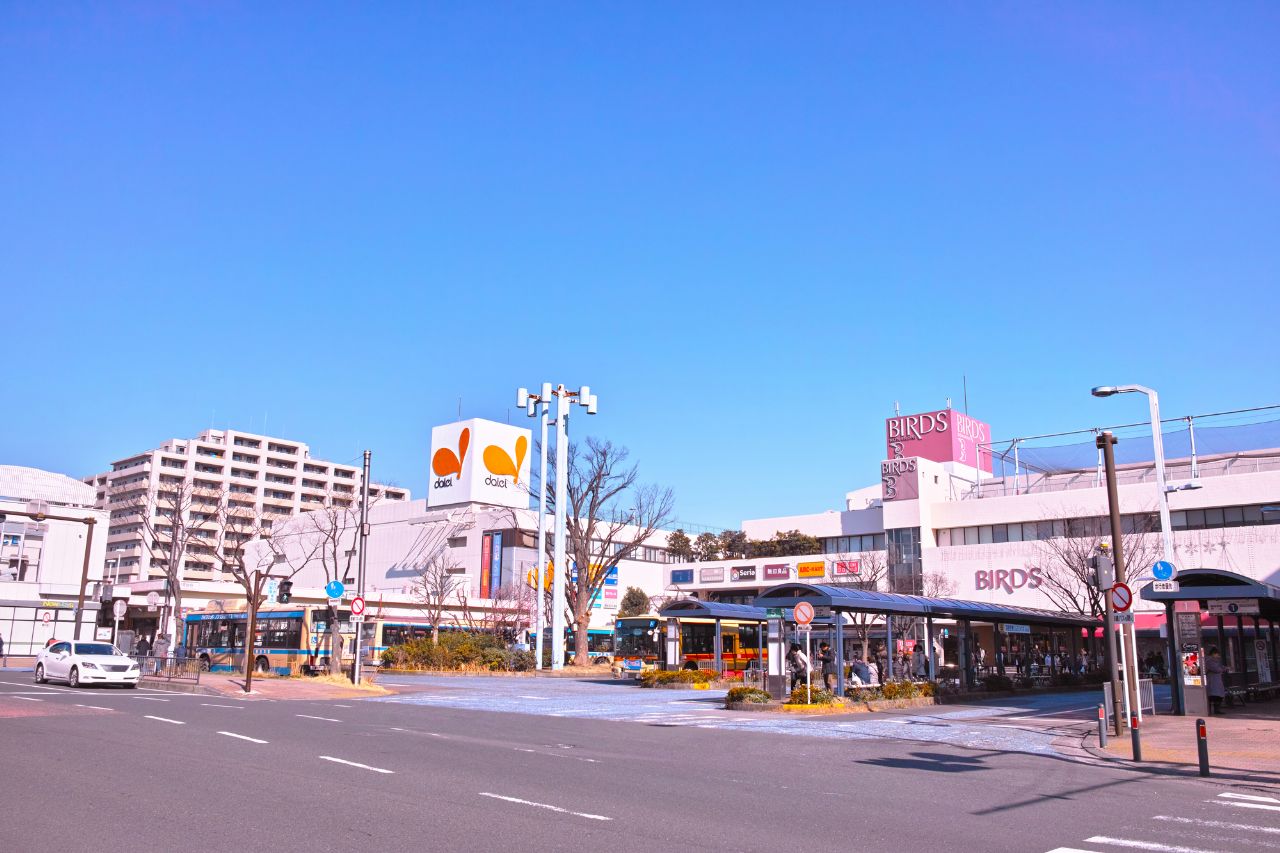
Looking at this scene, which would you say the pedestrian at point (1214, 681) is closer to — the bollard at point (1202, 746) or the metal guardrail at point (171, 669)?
the bollard at point (1202, 746)

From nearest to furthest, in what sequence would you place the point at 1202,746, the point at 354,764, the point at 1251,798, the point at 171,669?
1. the point at 1251,798
2. the point at 354,764
3. the point at 1202,746
4. the point at 171,669

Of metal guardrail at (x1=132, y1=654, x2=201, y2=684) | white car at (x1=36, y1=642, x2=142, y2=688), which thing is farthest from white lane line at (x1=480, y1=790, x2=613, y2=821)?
metal guardrail at (x1=132, y1=654, x2=201, y2=684)

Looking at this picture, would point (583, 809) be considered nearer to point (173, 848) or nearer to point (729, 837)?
point (729, 837)

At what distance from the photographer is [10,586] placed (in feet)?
190

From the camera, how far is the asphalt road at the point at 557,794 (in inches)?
326

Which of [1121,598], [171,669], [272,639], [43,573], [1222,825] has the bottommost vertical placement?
[1222,825]

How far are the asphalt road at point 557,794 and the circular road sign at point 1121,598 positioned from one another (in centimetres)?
335

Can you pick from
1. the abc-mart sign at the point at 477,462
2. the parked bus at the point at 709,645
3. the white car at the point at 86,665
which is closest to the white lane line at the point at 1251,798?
the white car at the point at 86,665

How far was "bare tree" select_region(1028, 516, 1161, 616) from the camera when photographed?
53531 mm

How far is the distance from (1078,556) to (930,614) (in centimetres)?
2658

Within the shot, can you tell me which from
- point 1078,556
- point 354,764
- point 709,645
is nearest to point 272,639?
point 709,645

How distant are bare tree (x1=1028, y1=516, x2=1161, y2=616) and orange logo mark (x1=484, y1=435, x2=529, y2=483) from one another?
46.3m

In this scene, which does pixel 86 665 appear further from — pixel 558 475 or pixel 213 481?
pixel 213 481

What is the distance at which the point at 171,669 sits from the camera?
33.0 metres
